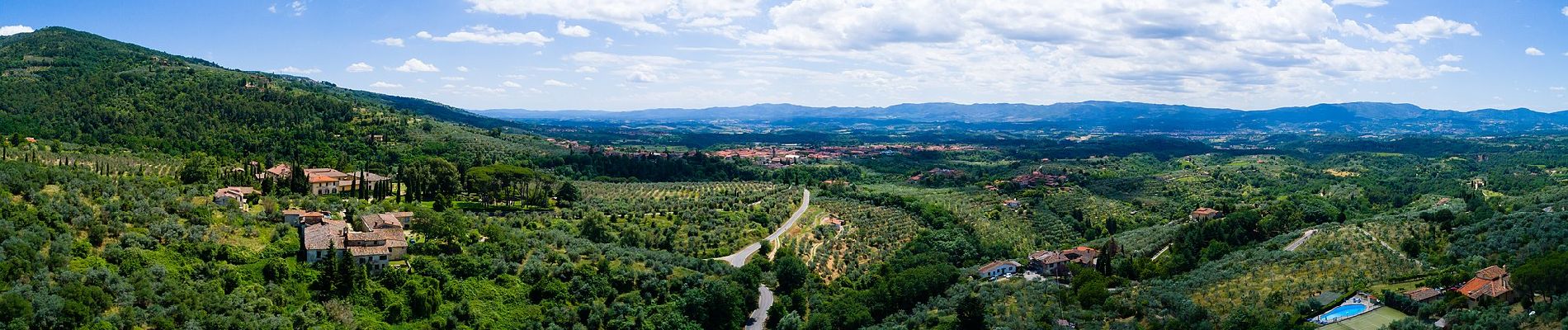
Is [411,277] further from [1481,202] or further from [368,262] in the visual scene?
[1481,202]

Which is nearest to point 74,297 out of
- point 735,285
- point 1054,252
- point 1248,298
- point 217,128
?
point 735,285

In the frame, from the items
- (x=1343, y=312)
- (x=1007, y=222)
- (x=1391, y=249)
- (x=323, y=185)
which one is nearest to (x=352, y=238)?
(x=323, y=185)

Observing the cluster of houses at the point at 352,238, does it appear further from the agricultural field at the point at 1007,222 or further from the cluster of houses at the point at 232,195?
the agricultural field at the point at 1007,222

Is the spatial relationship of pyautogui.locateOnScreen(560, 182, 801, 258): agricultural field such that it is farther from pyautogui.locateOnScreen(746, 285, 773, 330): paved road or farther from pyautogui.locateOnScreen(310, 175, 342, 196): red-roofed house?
pyautogui.locateOnScreen(310, 175, 342, 196): red-roofed house

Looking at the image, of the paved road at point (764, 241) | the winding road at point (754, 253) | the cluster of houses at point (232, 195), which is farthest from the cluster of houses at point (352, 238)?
the paved road at point (764, 241)

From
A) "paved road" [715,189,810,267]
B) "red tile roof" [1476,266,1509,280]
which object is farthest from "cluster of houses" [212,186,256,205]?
"red tile roof" [1476,266,1509,280]

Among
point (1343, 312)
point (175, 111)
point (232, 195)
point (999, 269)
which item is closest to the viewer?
point (1343, 312)

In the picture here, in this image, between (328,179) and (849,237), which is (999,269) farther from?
(328,179)
